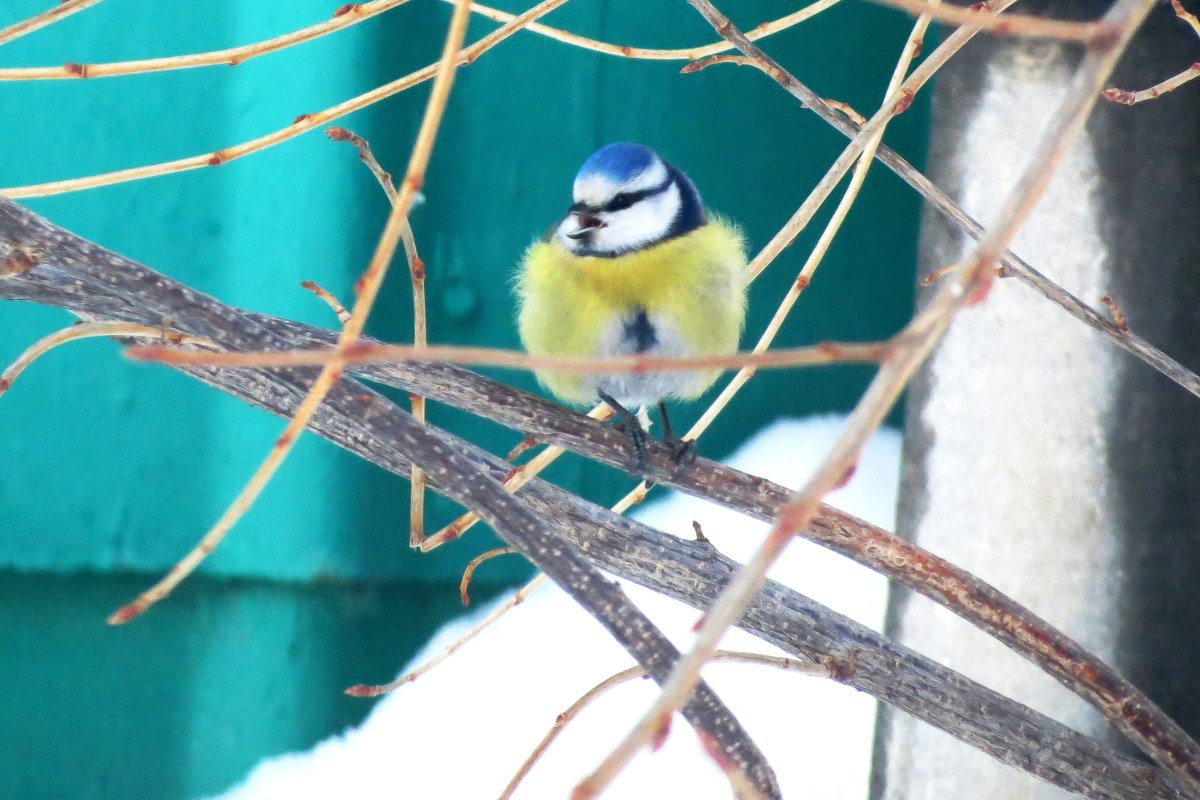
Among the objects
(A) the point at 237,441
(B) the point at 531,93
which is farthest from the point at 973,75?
(A) the point at 237,441

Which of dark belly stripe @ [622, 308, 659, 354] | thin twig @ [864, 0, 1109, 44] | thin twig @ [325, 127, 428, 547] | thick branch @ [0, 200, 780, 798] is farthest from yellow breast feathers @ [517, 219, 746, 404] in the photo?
thin twig @ [864, 0, 1109, 44]

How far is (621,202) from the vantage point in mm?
1457

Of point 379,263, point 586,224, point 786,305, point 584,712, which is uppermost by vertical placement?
point 586,224

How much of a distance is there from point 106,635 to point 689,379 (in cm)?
90

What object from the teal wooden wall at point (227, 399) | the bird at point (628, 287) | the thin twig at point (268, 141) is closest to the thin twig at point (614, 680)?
the bird at point (628, 287)

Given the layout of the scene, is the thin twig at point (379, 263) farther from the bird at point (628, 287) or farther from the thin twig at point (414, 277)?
the bird at point (628, 287)

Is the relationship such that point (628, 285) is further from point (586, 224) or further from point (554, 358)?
point (554, 358)

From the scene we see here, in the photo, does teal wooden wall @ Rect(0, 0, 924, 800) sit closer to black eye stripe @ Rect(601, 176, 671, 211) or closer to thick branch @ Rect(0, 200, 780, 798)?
black eye stripe @ Rect(601, 176, 671, 211)

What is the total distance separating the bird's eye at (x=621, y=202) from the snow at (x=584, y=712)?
0.61 m

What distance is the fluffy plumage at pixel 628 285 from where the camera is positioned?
1.39 meters

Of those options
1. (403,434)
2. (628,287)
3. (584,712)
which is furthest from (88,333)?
(584,712)

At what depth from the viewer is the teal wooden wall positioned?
5.43 feet

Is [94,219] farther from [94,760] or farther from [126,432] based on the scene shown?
[94,760]

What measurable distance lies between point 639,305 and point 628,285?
0.03 metres
